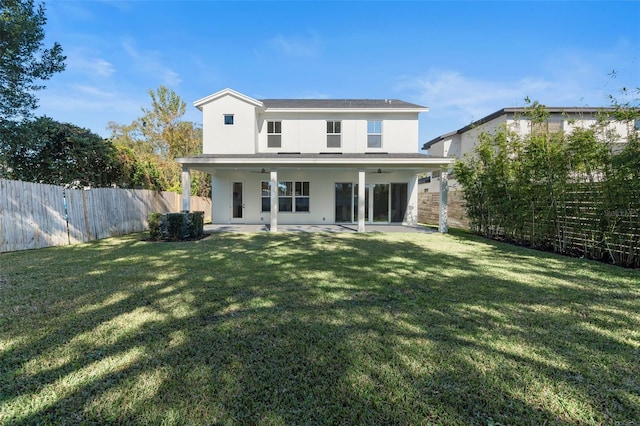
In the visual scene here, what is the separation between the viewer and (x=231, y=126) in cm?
1366

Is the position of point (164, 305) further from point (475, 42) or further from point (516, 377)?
point (475, 42)

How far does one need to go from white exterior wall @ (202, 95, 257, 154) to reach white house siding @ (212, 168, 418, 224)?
4.57 ft

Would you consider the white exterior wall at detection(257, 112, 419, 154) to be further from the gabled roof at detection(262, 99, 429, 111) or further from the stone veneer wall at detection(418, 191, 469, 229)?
the stone veneer wall at detection(418, 191, 469, 229)

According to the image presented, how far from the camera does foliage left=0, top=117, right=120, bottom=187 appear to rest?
839cm

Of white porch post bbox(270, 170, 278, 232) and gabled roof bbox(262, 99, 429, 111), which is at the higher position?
gabled roof bbox(262, 99, 429, 111)

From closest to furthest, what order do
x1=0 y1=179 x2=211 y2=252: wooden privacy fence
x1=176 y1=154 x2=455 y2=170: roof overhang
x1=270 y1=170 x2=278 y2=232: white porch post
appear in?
x1=0 y1=179 x2=211 y2=252: wooden privacy fence
x1=176 y1=154 x2=455 y2=170: roof overhang
x1=270 y1=170 x2=278 y2=232: white porch post

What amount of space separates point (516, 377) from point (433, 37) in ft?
37.7

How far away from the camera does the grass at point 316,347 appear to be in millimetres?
1847

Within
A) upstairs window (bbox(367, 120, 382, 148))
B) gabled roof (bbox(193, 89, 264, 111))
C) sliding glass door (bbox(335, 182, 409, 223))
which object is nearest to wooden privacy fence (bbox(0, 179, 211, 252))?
gabled roof (bbox(193, 89, 264, 111))

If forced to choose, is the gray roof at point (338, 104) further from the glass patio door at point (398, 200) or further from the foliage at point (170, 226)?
the foliage at point (170, 226)

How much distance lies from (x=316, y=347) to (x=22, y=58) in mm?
11795

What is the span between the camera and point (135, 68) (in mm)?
15461

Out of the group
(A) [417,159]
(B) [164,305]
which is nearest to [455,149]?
(A) [417,159]

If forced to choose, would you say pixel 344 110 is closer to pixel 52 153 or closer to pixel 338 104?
pixel 338 104
